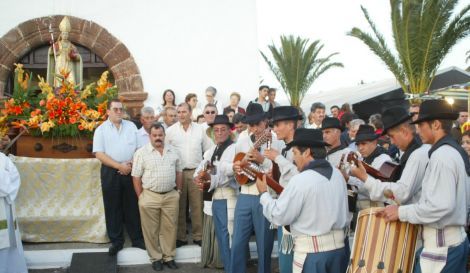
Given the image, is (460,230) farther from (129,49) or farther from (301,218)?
(129,49)

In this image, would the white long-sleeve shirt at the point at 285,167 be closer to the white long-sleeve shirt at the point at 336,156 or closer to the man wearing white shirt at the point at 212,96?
the white long-sleeve shirt at the point at 336,156

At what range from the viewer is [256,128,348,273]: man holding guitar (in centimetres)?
437

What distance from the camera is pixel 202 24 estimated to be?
1185 centimetres

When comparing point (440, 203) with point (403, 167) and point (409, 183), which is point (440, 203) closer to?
point (409, 183)

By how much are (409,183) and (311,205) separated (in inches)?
31.2

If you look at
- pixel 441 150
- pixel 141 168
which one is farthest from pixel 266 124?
pixel 441 150

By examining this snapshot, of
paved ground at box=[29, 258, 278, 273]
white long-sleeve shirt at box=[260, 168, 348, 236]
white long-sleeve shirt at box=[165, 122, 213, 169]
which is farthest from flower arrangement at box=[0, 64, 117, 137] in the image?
white long-sleeve shirt at box=[260, 168, 348, 236]

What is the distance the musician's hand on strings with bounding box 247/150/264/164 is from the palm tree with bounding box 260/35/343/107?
17.4 metres

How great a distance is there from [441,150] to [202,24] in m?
8.33

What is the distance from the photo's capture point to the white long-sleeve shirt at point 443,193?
4.07 meters

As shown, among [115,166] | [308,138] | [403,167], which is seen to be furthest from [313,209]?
[115,166]

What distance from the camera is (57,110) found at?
25.3 ft

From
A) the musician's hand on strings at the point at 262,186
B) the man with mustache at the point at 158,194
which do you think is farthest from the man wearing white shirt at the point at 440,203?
the man with mustache at the point at 158,194

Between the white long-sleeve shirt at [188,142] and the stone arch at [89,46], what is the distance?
3.82 meters
